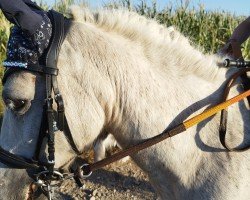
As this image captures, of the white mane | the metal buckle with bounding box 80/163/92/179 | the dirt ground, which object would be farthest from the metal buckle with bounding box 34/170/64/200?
the dirt ground

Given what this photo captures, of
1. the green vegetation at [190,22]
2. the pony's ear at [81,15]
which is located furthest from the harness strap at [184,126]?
the green vegetation at [190,22]

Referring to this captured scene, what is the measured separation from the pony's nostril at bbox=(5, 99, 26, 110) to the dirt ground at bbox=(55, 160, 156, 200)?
3.10 metres

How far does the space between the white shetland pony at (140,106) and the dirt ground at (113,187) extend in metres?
2.79

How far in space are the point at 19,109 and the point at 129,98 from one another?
560mm

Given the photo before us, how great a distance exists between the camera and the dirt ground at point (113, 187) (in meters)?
4.92

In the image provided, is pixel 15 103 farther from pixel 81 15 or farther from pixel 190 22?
pixel 190 22

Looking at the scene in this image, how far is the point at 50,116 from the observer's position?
195 cm

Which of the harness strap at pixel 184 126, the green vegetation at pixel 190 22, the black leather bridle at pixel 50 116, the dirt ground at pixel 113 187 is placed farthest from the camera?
the green vegetation at pixel 190 22

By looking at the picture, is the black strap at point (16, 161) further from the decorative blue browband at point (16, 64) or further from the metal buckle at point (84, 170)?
the decorative blue browband at point (16, 64)

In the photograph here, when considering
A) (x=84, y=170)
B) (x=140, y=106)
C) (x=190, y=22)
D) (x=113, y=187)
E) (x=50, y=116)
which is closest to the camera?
(x=50, y=116)

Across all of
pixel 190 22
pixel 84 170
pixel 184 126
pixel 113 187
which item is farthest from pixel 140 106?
pixel 190 22

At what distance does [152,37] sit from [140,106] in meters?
0.39

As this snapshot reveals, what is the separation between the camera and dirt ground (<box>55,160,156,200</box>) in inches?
194

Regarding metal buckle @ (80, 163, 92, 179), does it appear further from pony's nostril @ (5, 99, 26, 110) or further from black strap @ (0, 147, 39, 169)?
pony's nostril @ (5, 99, 26, 110)
